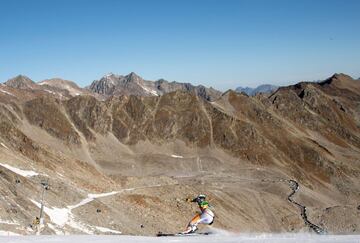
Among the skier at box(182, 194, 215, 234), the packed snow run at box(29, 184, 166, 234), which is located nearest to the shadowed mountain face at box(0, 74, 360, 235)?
the packed snow run at box(29, 184, 166, 234)

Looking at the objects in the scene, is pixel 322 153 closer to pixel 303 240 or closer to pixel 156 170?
pixel 156 170

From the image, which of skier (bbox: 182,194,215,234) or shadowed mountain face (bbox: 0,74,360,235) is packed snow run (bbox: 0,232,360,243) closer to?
skier (bbox: 182,194,215,234)

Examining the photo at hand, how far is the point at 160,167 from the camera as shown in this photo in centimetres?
15688

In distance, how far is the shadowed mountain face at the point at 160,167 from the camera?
6944 cm

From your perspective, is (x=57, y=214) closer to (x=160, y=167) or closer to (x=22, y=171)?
(x=22, y=171)

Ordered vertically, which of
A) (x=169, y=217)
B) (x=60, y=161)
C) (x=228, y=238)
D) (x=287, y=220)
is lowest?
(x=287, y=220)

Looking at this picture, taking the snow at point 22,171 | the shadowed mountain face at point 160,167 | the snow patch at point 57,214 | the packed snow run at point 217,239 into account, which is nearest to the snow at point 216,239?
the packed snow run at point 217,239

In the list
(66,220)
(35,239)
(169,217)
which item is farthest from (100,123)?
(35,239)

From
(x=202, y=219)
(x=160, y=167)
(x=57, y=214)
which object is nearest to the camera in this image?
(x=202, y=219)

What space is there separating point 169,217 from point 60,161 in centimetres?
3302

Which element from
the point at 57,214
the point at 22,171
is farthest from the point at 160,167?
the point at 57,214

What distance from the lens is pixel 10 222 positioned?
46.4 metres

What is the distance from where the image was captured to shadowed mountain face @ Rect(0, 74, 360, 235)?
6944 cm

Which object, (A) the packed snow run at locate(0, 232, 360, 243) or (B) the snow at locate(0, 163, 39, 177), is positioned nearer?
(A) the packed snow run at locate(0, 232, 360, 243)
